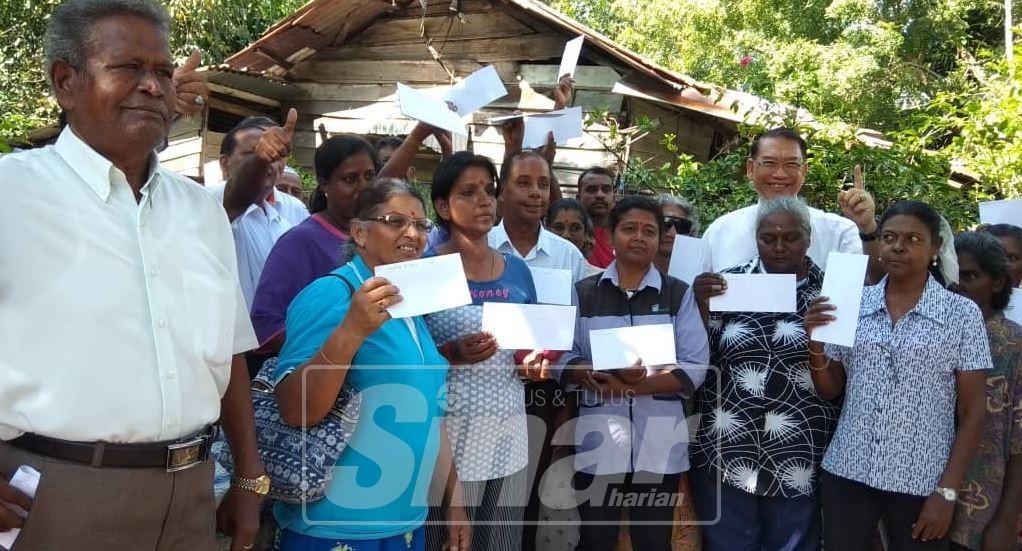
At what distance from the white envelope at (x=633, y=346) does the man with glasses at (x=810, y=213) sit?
0.88 m

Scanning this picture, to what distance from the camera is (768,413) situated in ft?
10.7

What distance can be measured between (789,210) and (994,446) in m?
1.35

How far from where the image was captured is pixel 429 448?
2576mm

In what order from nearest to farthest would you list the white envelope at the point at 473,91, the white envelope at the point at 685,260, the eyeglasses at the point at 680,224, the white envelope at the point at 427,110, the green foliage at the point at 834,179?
the white envelope at the point at 427,110
the white envelope at the point at 685,260
the white envelope at the point at 473,91
the eyeglasses at the point at 680,224
the green foliage at the point at 834,179

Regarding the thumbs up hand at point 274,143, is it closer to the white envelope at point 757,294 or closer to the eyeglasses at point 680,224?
the white envelope at point 757,294

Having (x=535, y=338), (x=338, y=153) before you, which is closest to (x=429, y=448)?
(x=535, y=338)

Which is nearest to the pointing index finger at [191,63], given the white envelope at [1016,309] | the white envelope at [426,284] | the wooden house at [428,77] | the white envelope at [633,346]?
the white envelope at [426,284]

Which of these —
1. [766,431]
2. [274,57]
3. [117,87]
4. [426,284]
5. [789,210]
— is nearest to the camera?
[117,87]

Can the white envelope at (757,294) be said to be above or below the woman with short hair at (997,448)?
above

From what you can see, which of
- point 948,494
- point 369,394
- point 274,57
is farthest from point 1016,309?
point 274,57

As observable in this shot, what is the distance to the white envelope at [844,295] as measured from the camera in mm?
3004

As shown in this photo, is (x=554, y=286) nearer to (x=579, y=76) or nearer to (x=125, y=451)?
(x=125, y=451)

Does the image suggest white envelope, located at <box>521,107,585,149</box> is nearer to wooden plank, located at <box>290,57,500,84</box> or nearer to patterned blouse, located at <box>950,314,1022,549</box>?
patterned blouse, located at <box>950,314,1022,549</box>

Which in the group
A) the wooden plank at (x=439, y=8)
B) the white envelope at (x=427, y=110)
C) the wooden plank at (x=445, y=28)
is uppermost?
the wooden plank at (x=439, y=8)
